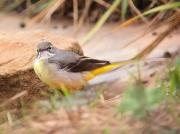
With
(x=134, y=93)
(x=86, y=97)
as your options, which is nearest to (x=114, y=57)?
(x=86, y=97)

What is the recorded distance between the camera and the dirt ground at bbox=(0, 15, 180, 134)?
404 centimetres

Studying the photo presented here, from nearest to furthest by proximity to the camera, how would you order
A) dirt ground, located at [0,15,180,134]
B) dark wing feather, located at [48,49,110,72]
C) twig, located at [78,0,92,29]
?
dirt ground, located at [0,15,180,134]
dark wing feather, located at [48,49,110,72]
twig, located at [78,0,92,29]

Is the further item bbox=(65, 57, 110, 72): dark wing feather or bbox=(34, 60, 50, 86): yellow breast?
bbox=(65, 57, 110, 72): dark wing feather

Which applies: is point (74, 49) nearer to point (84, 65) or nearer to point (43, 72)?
point (84, 65)

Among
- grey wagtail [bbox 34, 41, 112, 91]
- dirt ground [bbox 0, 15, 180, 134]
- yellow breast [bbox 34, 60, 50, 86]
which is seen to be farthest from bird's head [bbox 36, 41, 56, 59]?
dirt ground [bbox 0, 15, 180, 134]

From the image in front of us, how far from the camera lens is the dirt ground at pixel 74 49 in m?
4.04

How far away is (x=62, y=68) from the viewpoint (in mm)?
5984

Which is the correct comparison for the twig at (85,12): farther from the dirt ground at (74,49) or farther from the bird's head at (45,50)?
the bird's head at (45,50)

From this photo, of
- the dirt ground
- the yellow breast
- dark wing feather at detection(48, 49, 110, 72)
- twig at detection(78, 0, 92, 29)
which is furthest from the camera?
twig at detection(78, 0, 92, 29)

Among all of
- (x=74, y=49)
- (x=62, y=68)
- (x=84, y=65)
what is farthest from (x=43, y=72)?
(x=74, y=49)

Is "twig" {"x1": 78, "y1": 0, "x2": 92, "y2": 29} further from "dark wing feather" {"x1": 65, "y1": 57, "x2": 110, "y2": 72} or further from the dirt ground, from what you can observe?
"dark wing feather" {"x1": 65, "y1": 57, "x2": 110, "y2": 72}

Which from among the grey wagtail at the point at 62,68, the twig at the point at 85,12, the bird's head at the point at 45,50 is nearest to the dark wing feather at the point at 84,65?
the grey wagtail at the point at 62,68

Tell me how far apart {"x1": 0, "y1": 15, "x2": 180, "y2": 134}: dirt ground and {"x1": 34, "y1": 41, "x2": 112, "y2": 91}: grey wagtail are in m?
0.27

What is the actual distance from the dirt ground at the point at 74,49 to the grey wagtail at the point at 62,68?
27cm
